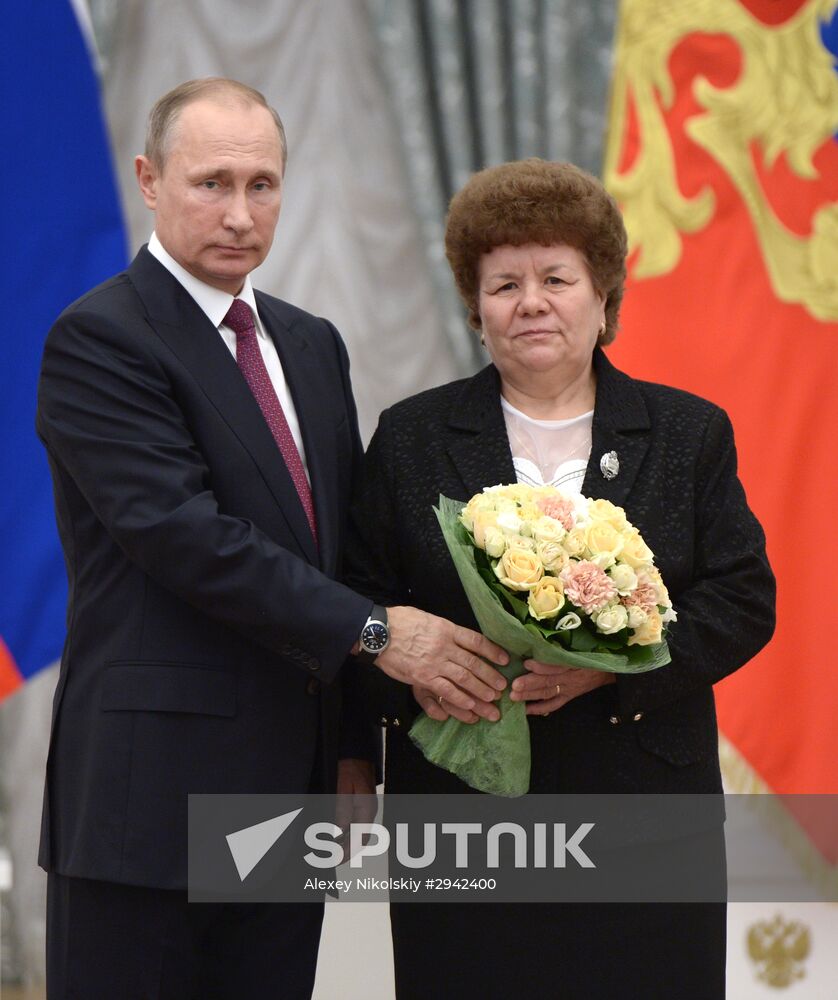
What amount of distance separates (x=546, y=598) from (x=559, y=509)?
0.54 feet

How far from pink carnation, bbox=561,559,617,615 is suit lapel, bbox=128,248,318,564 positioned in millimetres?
495

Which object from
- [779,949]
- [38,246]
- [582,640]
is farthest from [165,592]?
[779,949]

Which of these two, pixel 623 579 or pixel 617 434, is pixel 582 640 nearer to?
pixel 623 579

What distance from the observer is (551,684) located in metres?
2.13

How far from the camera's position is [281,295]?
3.78 m

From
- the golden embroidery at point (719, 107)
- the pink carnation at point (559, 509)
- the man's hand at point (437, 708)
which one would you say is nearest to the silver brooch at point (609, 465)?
the pink carnation at point (559, 509)

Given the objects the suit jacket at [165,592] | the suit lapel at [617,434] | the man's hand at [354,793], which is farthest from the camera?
the man's hand at [354,793]

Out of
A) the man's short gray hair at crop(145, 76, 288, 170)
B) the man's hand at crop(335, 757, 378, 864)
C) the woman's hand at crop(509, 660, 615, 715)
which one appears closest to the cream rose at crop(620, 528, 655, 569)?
the woman's hand at crop(509, 660, 615, 715)

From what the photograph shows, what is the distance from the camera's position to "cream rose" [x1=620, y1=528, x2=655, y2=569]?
1.95 metres

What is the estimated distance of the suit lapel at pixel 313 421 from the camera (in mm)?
2238

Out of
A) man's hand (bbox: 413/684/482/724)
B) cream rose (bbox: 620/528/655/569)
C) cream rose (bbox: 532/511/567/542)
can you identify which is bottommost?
man's hand (bbox: 413/684/482/724)

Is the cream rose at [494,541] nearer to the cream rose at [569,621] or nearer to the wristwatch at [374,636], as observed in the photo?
the cream rose at [569,621]

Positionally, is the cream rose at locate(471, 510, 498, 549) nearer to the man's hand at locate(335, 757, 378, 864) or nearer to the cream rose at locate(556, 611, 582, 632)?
the cream rose at locate(556, 611, 582, 632)

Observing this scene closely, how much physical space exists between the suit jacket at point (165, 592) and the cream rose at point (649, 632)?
0.44m
